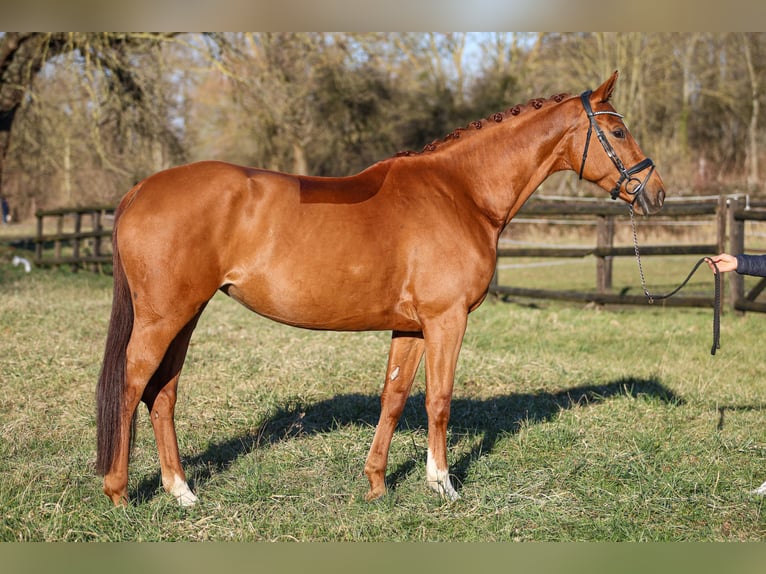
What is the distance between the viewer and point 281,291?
3.81m

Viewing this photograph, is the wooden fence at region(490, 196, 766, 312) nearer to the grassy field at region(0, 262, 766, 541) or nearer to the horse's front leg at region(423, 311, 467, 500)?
the grassy field at region(0, 262, 766, 541)

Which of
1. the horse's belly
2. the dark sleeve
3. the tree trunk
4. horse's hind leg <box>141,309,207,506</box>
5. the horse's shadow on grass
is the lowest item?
the horse's shadow on grass

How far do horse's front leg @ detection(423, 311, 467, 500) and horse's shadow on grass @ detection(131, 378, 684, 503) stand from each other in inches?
9.4

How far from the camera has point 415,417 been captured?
5.54 metres

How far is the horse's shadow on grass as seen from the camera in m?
4.46

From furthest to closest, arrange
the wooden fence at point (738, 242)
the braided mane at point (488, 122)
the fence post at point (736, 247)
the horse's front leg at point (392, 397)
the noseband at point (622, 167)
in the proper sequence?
the fence post at point (736, 247) < the wooden fence at point (738, 242) < the braided mane at point (488, 122) < the noseband at point (622, 167) < the horse's front leg at point (392, 397)

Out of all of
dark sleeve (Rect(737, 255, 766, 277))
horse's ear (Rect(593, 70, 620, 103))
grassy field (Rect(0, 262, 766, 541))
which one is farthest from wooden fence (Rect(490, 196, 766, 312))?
horse's ear (Rect(593, 70, 620, 103))

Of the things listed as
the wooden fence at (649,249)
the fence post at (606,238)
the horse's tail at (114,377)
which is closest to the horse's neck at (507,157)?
the horse's tail at (114,377)

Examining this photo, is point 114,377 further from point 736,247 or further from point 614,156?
point 736,247

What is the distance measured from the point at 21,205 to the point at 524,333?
26702 mm

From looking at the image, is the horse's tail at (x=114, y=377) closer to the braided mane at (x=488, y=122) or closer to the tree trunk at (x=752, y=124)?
the braided mane at (x=488, y=122)

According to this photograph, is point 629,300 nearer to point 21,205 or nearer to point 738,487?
point 738,487

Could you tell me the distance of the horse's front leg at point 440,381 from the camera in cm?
395
